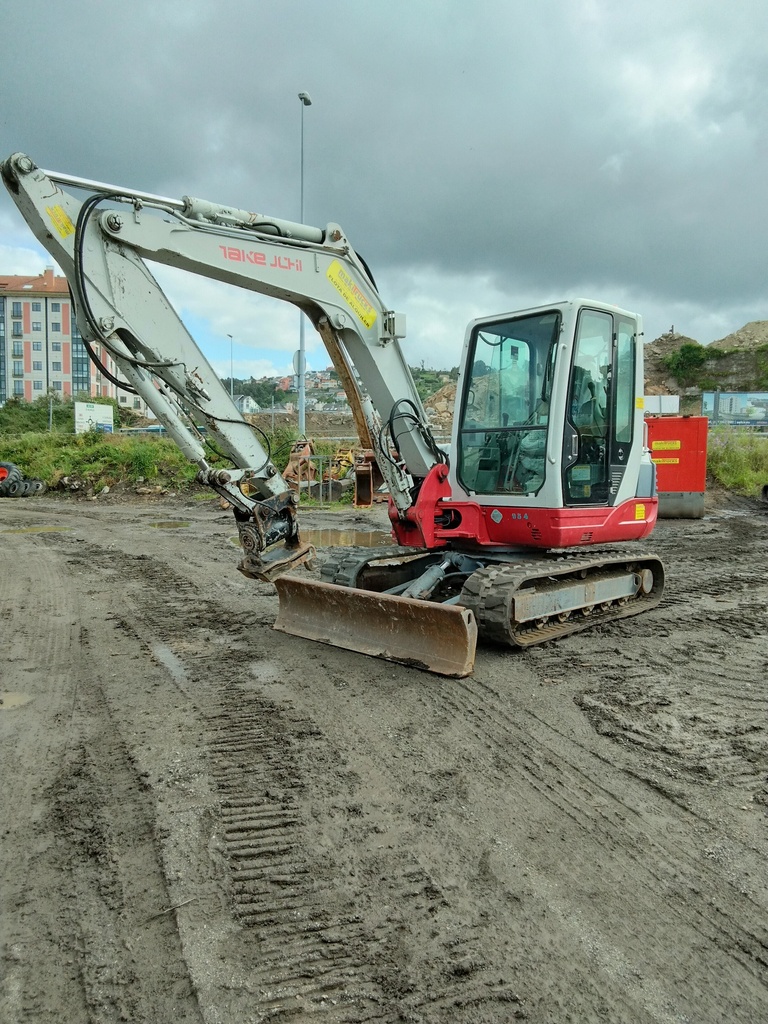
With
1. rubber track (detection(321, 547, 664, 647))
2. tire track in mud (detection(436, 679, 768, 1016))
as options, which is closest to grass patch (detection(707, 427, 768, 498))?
rubber track (detection(321, 547, 664, 647))

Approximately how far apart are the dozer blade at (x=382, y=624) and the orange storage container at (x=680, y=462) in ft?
38.0

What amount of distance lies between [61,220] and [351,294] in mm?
2274

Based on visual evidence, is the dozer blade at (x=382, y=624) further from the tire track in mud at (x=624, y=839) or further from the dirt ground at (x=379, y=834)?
the tire track in mud at (x=624, y=839)

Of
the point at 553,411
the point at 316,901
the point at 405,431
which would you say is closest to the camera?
the point at 316,901

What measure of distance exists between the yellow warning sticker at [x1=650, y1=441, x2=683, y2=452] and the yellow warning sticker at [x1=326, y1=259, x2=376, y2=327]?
1121cm

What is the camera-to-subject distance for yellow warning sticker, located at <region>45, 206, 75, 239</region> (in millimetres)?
Answer: 4805

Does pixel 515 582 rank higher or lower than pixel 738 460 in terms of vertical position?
lower

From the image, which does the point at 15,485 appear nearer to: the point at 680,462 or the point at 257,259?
the point at 680,462

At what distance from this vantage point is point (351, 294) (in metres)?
6.17

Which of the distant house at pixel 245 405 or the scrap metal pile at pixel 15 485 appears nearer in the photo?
the distant house at pixel 245 405

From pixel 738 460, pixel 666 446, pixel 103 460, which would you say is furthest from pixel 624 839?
pixel 103 460

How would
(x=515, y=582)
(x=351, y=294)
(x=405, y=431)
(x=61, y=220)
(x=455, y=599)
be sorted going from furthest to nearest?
(x=405, y=431) → (x=351, y=294) → (x=455, y=599) → (x=515, y=582) → (x=61, y=220)

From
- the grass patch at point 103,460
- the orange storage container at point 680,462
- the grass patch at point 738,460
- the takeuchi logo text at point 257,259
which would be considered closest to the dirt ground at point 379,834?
the takeuchi logo text at point 257,259

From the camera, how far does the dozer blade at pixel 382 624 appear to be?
5109 mm
